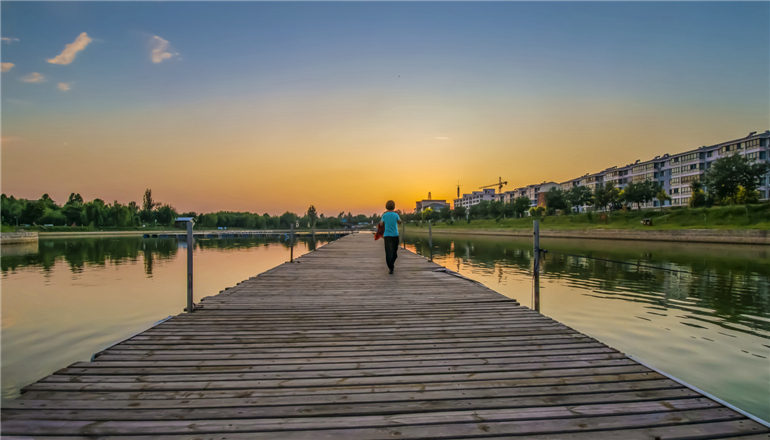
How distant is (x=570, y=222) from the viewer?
2482 inches

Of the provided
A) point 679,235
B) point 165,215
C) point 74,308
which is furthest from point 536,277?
point 165,215

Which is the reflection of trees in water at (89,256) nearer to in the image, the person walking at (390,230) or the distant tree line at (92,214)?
the person walking at (390,230)

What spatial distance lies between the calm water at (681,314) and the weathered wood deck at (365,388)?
3.14 meters

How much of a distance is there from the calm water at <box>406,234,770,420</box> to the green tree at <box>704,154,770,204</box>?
3759cm

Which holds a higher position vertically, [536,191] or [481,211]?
[536,191]

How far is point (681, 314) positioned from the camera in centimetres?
963

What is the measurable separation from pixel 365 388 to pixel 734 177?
2447 inches

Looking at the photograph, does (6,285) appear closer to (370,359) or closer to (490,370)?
(370,359)

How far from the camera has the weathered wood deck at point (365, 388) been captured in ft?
8.51

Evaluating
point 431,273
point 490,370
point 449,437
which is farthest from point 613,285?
point 449,437

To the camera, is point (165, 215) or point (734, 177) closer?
point (734, 177)

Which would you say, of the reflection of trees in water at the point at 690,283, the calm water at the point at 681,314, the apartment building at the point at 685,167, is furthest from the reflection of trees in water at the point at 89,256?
the apartment building at the point at 685,167

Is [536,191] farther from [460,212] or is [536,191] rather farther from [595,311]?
[595,311]

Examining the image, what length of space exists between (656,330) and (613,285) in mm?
6338
